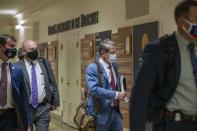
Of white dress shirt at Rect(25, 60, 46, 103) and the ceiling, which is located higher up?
the ceiling

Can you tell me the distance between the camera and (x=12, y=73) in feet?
14.1

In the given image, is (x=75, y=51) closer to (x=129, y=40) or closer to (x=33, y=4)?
(x=129, y=40)

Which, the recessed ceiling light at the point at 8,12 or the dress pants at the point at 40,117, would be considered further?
the recessed ceiling light at the point at 8,12

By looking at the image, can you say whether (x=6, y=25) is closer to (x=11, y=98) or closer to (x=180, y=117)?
(x=11, y=98)

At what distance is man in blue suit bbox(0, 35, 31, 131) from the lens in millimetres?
4199

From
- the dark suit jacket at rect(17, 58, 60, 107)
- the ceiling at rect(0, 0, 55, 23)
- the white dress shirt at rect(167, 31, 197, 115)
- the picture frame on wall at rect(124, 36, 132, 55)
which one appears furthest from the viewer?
the ceiling at rect(0, 0, 55, 23)

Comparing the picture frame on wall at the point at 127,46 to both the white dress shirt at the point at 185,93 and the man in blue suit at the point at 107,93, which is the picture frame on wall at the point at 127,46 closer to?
the man in blue suit at the point at 107,93

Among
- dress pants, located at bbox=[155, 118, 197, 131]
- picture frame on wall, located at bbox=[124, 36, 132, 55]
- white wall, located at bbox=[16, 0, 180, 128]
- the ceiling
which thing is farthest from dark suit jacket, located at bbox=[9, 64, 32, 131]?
the ceiling

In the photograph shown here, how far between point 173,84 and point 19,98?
219 centimetres

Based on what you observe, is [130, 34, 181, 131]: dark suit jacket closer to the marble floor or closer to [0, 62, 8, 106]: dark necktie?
[0, 62, 8, 106]: dark necktie

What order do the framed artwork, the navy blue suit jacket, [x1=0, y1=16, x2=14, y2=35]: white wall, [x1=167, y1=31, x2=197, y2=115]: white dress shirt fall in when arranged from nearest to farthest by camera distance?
[x1=167, y1=31, x2=197, y2=115]: white dress shirt
the navy blue suit jacket
the framed artwork
[x1=0, y1=16, x2=14, y2=35]: white wall

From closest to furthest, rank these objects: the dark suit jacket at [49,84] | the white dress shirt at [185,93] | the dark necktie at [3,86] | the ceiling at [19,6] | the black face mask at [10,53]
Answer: the white dress shirt at [185,93] → the dark necktie at [3,86] → the black face mask at [10,53] → the dark suit jacket at [49,84] → the ceiling at [19,6]

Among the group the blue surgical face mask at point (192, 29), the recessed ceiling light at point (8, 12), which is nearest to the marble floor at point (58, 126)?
the recessed ceiling light at point (8, 12)

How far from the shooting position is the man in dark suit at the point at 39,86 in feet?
17.7
